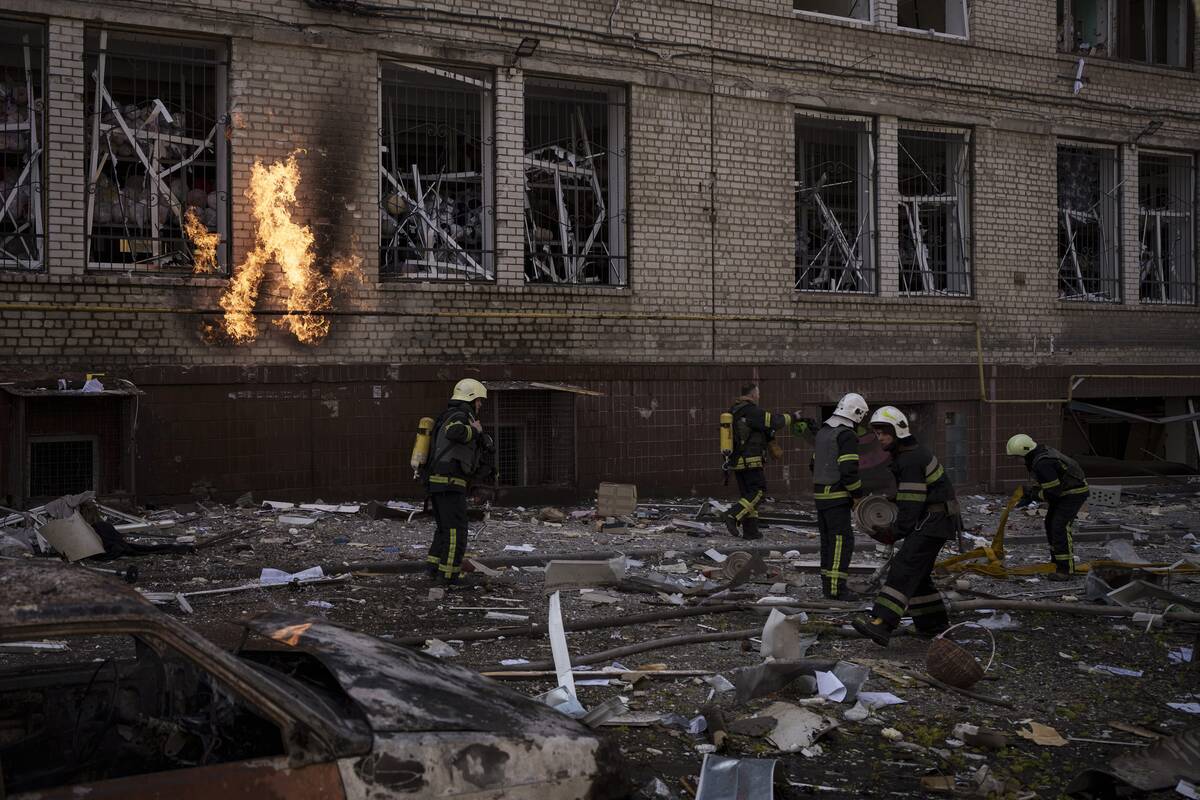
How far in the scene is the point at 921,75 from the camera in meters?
17.3

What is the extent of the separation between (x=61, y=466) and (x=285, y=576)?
3.86 m

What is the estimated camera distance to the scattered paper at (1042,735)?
612cm

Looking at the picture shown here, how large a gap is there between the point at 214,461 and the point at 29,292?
2.48 m

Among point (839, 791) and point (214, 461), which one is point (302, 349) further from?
point (839, 791)

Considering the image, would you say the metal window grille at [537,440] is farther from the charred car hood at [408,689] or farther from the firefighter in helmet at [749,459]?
the charred car hood at [408,689]

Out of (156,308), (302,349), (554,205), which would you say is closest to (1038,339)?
(554,205)

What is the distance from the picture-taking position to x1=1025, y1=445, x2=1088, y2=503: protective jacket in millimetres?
11164

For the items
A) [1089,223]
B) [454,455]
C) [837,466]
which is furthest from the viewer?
[1089,223]

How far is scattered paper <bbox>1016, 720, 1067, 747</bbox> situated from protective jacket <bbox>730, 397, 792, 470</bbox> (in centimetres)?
639

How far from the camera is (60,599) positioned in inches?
133

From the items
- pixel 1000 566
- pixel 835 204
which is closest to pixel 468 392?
pixel 1000 566

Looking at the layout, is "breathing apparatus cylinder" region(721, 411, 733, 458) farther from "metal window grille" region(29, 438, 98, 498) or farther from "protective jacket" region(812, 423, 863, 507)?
"metal window grille" region(29, 438, 98, 498)

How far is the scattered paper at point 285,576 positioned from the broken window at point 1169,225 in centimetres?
1557

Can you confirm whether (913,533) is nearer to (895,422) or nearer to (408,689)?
(895,422)
